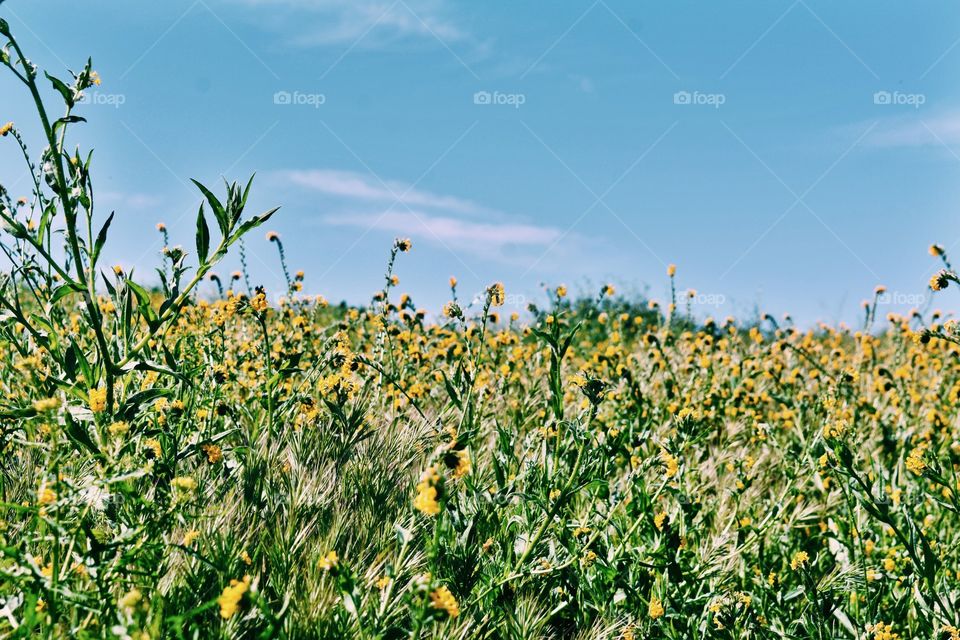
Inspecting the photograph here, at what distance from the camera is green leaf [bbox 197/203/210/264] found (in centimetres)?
207

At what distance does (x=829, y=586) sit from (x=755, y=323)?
7.26m

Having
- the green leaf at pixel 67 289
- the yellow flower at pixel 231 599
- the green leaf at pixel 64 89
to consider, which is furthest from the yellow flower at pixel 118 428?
the green leaf at pixel 64 89

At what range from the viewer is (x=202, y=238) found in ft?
6.83

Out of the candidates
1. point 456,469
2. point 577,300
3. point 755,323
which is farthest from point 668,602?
point 577,300

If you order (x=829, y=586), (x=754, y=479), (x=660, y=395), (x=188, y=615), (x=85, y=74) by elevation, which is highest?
(x=85, y=74)

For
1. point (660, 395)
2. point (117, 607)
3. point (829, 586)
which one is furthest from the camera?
point (660, 395)

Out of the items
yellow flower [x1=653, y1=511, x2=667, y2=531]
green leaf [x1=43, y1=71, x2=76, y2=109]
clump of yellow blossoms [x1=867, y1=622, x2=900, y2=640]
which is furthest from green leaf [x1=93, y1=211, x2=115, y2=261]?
clump of yellow blossoms [x1=867, y1=622, x2=900, y2=640]

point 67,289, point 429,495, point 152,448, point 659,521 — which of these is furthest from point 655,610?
point 67,289

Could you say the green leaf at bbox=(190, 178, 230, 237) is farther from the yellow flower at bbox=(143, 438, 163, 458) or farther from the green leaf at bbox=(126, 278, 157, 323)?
the yellow flower at bbox=(143, 438, 163, 458)

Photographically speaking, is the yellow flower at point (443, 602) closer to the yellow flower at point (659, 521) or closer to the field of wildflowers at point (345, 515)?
the field of wildflowers at point (345, 515)

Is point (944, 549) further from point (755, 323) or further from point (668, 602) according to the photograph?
point (755, 323)

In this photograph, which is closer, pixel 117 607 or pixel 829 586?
pixel 117 607

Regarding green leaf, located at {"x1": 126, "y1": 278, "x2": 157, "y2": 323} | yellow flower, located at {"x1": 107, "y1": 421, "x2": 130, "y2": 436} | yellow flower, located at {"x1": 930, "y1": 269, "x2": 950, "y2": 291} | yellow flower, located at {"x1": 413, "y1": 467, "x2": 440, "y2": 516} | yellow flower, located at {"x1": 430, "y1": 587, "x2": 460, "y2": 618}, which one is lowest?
yellow flower, located at {"x1": 430, "y1": 587, "x2": 460, "y2": 618}

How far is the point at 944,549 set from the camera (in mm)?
2830
